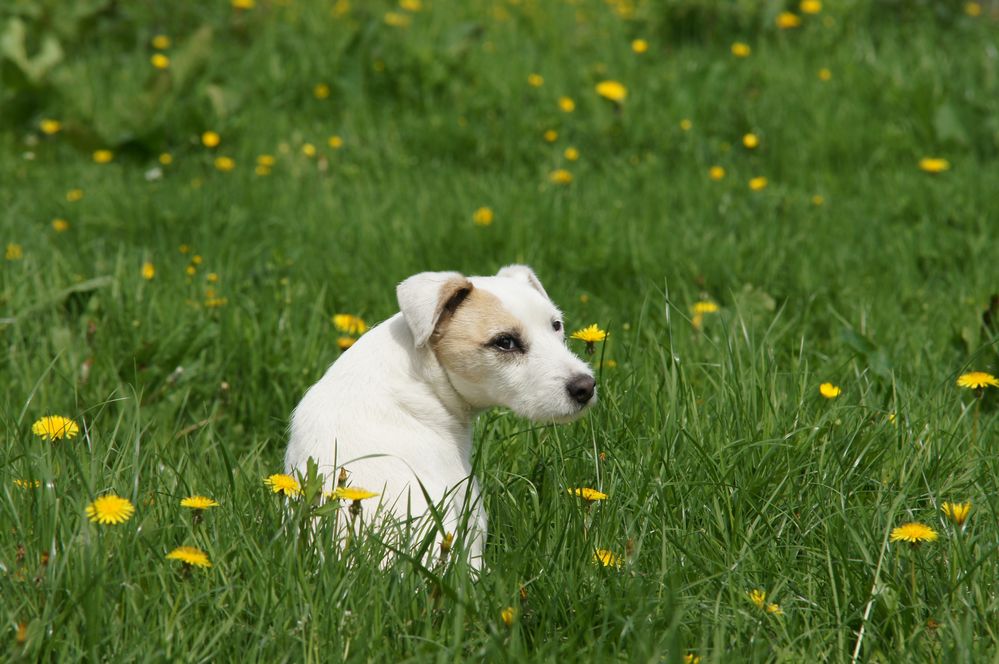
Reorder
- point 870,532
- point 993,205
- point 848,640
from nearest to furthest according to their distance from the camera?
point 848,640 → point 870,532 → point 993,205

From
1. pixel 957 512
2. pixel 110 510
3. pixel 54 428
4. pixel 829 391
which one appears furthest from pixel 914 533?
pixel 54 428

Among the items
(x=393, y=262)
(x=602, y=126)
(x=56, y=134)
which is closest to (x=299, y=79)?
(x=56, y=134)

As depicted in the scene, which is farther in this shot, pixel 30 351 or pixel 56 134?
pixel 56 134

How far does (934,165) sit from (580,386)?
3.62 metres

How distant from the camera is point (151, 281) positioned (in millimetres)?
4543

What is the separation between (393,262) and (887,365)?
2082 millimetres

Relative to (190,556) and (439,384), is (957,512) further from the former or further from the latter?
(190,556)

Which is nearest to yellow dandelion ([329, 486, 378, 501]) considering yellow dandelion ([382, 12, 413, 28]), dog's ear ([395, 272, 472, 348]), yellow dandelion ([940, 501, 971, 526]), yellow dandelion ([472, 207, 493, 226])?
dog's ear ([395, 272, 472, 348])

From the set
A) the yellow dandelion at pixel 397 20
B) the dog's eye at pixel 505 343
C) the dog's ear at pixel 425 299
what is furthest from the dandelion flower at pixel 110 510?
the yellow dandelion at pixel 397 20

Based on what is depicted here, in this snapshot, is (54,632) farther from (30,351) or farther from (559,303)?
(559,303)

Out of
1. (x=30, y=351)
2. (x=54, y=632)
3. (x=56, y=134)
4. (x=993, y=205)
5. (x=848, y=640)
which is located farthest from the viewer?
(x=56, y=134)

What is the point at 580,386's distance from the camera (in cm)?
299

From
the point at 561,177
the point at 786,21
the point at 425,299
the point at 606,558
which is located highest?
the point at 425,299

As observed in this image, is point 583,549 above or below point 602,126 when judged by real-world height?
above
